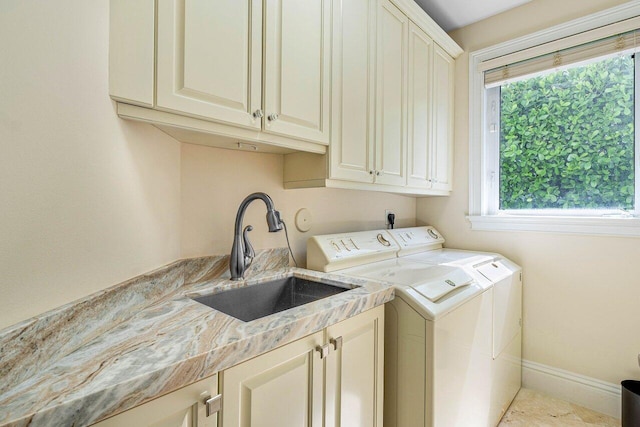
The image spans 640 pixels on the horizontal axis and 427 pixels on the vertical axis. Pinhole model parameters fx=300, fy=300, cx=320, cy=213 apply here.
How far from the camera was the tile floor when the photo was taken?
5.99 feet

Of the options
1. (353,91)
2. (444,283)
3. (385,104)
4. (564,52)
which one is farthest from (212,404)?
(564,52)

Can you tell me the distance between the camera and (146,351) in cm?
65

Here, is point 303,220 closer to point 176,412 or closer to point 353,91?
point 353,91

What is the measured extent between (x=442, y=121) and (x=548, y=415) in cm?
211

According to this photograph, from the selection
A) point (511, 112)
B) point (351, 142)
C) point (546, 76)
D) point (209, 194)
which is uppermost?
point (546, 76)

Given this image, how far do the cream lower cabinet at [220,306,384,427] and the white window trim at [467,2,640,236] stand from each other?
1623mm

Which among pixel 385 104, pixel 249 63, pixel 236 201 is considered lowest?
pixel 236 201

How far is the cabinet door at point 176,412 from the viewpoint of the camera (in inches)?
22.0

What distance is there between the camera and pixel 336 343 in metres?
1.00

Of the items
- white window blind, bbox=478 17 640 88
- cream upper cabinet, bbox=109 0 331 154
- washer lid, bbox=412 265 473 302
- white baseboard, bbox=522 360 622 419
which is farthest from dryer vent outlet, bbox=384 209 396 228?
white baseboard, bbox=522 360 622 419

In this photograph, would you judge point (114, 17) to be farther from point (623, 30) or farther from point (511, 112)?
point (623, 30)

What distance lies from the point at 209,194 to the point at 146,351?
0.83 meters

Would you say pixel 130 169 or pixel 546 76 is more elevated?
pixel 546 76

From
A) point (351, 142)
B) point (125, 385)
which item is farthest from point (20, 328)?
point (351, 142)
